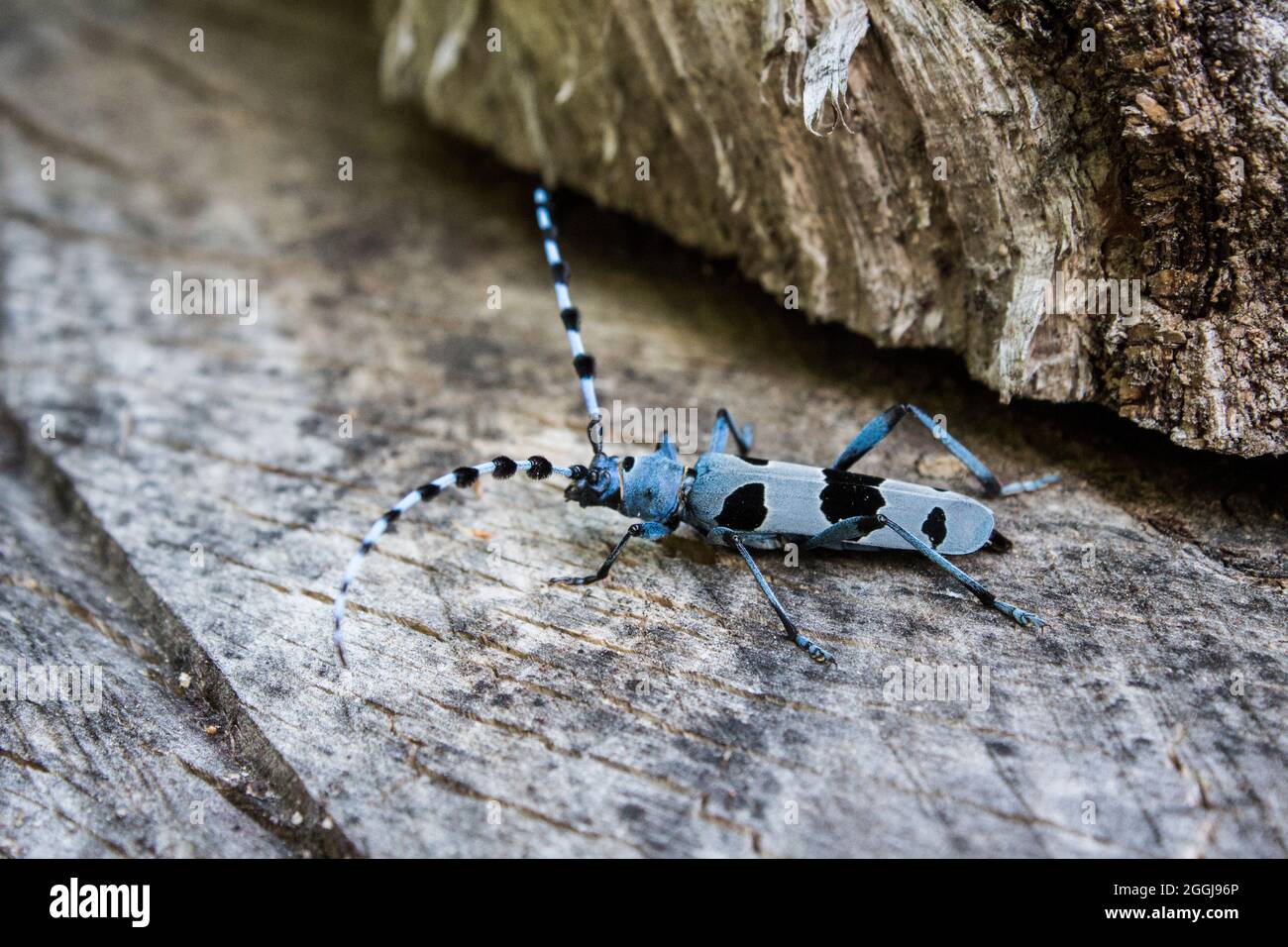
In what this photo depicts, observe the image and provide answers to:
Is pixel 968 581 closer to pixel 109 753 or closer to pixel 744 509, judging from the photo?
pixel 744 509

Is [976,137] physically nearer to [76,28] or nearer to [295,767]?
[295,767]

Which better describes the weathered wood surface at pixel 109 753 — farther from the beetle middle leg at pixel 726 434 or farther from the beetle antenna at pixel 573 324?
the beetle middle leg at pixel 726 434

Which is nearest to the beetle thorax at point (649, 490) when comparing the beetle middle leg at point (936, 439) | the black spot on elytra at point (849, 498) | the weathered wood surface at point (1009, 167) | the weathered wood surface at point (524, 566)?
the weathered wood surface at point (524, 566)

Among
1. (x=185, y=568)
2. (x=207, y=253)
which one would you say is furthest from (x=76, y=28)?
(x=185, y=568)

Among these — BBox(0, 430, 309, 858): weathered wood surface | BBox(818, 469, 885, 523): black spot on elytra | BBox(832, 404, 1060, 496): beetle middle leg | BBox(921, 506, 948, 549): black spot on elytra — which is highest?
BBox(832, 404, 1060, 496): beetle middle leg

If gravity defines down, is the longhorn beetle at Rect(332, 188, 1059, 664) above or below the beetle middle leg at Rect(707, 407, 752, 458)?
below

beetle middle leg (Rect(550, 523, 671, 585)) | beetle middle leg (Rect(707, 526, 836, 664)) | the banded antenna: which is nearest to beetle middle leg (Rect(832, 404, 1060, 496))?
beetle middle leg (Rect(707, 526, 836, 664))

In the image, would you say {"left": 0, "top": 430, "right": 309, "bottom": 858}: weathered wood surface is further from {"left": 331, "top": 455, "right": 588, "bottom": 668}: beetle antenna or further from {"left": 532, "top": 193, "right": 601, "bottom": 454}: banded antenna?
{"left": 532, "top": 193, "right": 601, "bottom": 454}: banded antenna
